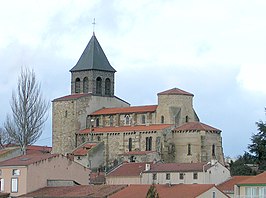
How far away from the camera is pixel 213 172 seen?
8344 cm

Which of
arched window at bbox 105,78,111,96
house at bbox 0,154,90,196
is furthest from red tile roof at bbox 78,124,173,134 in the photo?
house at bbox 0,154,90,196

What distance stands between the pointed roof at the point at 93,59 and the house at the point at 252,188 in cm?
4959

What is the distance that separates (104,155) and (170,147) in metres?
8.99

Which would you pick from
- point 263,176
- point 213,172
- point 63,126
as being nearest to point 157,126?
point 63,126

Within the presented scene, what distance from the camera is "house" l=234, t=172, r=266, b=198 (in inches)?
2643

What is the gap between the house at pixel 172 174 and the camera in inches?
3265

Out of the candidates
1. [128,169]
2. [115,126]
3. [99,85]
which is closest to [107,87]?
[99,85]

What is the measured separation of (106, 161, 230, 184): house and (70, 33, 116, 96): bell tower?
2914 centimetres

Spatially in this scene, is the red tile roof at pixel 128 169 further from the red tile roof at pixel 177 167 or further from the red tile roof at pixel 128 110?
the red tile roof at pixel 128 110

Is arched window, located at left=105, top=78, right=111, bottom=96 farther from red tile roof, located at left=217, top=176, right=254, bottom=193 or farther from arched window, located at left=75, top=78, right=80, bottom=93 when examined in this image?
red tile roof, located at left=217, top=176, right=254, bottom=193

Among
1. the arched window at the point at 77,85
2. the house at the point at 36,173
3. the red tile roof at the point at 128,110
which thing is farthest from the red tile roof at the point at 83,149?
the house at the point at 36,173

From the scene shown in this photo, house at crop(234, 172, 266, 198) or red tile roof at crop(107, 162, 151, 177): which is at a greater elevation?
red tile roof at crop(107, 162, 151, 177)

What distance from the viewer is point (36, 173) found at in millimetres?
72188

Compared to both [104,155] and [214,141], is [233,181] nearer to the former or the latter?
[214,141]
